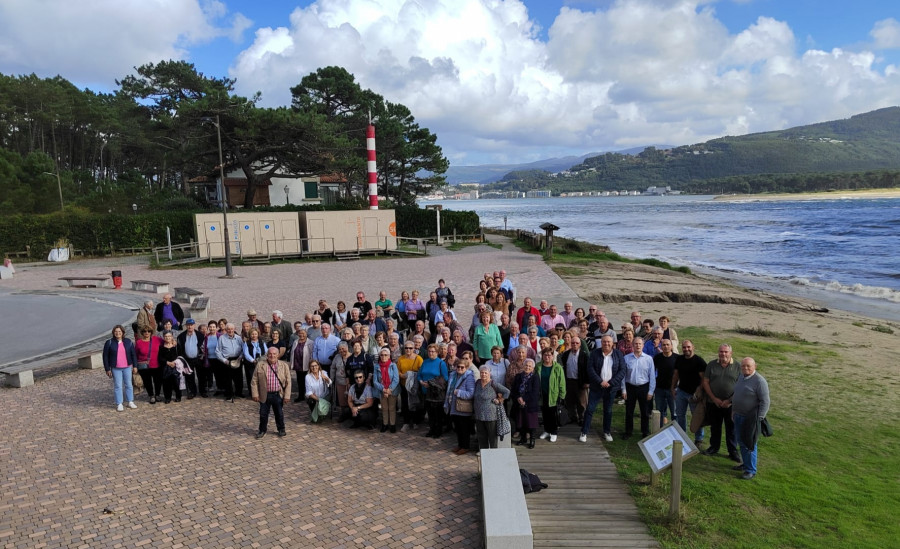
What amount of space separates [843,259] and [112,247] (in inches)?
2004

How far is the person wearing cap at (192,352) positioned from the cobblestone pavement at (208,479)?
0.36 m

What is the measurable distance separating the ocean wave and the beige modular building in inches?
945

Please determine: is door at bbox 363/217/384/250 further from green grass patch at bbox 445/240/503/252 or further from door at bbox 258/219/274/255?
green grass patch at bbox 445/240/503/252

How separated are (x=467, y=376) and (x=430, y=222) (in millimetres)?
40414

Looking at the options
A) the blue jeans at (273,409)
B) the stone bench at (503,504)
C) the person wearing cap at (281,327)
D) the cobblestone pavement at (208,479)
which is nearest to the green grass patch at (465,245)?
the person wearing cap at (281,327)

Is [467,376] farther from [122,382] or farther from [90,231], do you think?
[90,231]

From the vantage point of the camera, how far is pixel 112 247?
120 ft

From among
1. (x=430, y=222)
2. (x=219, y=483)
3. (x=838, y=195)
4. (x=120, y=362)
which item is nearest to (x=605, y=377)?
(x=219, y=483)

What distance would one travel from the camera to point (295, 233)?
109ft

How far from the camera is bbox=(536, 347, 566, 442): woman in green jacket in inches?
328

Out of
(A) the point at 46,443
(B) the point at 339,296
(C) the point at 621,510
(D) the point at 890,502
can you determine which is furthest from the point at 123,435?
(B) the point at 339,296

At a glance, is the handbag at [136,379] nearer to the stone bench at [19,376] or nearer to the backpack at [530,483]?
the stone bench at [19,376]

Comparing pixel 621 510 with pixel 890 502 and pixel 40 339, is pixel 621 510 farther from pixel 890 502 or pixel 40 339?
pixel 40 339

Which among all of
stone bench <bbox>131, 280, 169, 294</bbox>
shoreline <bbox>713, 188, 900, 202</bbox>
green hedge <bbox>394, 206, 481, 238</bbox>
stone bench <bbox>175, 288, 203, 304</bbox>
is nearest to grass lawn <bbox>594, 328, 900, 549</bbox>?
stone bench <bbox>175, 288, 203, 304</bbox>
